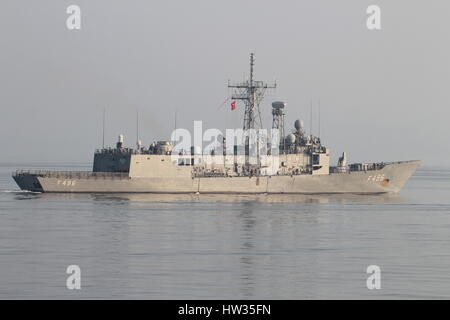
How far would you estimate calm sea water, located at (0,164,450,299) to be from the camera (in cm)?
2728

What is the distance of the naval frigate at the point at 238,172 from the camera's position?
6669cm

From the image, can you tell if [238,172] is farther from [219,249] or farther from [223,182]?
[219,249]

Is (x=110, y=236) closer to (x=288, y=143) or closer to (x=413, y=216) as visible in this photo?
(x=413, y=216)

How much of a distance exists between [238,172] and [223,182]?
2.48 meters

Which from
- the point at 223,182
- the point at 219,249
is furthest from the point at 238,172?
the point at 219,249

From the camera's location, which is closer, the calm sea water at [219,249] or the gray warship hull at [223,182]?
the calm sea water at [219,249]

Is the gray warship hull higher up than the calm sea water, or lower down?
higher up

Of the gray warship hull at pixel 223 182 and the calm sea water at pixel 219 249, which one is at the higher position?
the gray warship hull at pixel 223 182

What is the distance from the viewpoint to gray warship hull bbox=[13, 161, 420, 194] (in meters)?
66.6

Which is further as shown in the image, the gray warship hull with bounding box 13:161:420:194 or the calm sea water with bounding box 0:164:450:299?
the gray warship hull with bounding box 13:161:420:194

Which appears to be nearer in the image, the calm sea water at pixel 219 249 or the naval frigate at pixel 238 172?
the calm sea water at pixel 219 249

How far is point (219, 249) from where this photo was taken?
3631cm

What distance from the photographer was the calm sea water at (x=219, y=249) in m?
27.3

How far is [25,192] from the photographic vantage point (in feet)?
229
